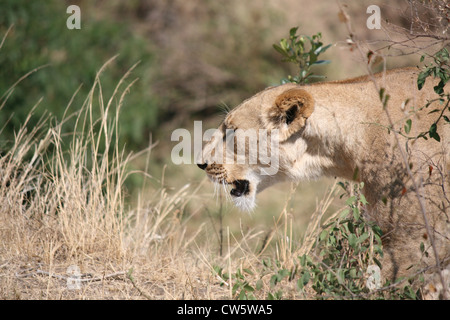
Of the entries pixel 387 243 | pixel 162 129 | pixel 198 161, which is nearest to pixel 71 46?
pixel 162 129

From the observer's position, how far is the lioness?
123 inches

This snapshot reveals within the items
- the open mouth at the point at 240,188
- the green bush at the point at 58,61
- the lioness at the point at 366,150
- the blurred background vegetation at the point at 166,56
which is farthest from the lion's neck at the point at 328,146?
the blurred background vegetation at the point at 166,56

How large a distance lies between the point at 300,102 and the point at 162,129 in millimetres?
6956

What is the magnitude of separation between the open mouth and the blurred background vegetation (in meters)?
2.91

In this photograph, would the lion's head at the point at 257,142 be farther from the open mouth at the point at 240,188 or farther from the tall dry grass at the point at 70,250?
the tall dry grass at the point at 70,250

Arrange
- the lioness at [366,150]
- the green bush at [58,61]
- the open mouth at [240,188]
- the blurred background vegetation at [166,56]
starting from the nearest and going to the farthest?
1. the lioness at [366,150]
2. the open mouth at [240,188]
3. the green bush at [58,61]
4. the blurred background vegetation at [166,56]

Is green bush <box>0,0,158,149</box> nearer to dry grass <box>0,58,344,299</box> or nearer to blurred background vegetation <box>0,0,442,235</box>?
blurred background vegetation <box>0,0,442,235</box>

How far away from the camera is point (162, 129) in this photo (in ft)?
33.5

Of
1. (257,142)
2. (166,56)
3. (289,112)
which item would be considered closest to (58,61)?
(166,56)

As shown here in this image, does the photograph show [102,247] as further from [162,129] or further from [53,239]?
[162,129]

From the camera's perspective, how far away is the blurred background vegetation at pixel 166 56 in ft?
23.1

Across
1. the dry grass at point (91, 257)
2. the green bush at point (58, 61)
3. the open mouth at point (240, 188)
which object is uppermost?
the green bush at point (58, 61)

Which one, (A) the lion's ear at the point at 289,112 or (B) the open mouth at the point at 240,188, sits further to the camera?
(B) the open mouth at the point at 240,188

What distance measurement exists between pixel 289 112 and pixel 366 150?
50cm
